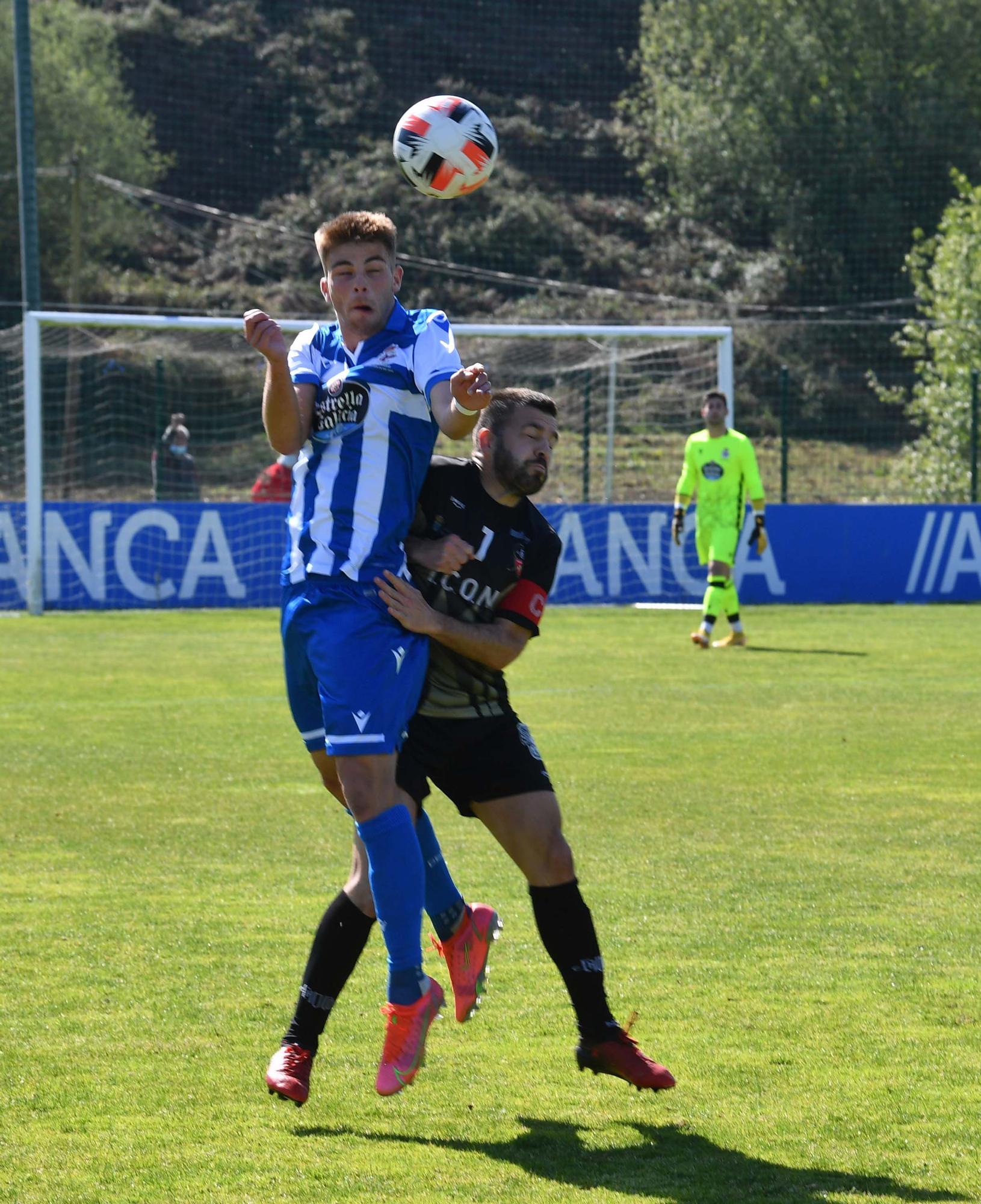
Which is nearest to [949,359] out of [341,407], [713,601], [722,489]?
[722,489]

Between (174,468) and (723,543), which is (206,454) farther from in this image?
(723,543)

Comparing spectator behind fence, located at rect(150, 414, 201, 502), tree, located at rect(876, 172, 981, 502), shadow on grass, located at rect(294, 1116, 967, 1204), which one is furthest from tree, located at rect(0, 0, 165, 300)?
shadow on grass, located at rect(294, 1116, 967, 1204)

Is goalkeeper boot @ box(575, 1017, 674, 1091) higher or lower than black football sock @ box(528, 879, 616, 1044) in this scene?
lower

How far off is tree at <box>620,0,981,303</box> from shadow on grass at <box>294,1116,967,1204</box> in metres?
44.0

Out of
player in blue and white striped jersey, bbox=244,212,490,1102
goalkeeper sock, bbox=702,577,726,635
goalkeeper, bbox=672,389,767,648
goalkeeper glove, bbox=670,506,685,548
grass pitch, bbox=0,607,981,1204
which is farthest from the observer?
goalkeeper glove, bbox=670,506,685,548

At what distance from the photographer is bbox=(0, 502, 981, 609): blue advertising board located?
18.4 meters

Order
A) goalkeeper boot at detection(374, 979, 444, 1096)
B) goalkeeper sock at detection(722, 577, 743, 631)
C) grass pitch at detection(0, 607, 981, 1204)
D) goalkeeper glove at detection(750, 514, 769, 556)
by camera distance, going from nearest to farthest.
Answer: grass pitch at detection(0, 607, 981, 1204) < goalkeeper boot at detection(374, 979, 444, 1096) < goalkeeper sock at detection(722, 577, 743, 631) < goalkeeper glove at detection(750, 514, 769, 556)

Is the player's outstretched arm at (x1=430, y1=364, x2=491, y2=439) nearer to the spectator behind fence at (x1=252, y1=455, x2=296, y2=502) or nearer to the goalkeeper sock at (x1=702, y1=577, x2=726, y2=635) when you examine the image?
the goalkeeper sock at (x1=702, y1=577, x2=726, y2=635)

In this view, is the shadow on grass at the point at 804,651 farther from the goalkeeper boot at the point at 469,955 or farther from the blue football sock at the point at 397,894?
the blue football sock at the point at 397,894

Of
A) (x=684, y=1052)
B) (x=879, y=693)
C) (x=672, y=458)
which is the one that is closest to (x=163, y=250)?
(x=672, y=458)

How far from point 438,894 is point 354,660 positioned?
75 cm

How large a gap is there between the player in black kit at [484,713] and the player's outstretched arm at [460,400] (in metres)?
0.28

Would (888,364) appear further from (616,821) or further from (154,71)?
(616,821)

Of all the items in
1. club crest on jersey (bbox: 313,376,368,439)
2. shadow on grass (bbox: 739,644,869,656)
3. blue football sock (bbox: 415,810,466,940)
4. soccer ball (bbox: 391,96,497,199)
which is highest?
soccer ball (bbox: 391,96,497,199)
